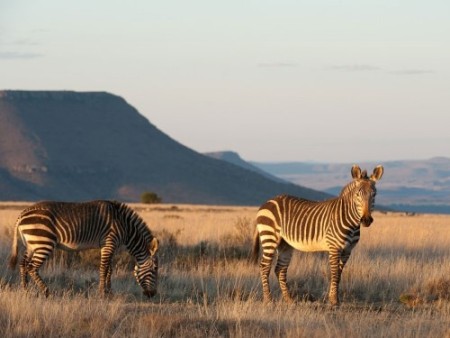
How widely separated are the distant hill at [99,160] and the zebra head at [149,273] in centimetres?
10335

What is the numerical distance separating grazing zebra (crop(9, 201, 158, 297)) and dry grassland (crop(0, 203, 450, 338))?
0.35 metres

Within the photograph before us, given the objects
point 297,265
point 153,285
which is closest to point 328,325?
point 153,285

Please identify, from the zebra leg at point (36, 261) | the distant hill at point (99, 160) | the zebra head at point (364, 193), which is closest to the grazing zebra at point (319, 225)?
the zebra head at point (364, 193)

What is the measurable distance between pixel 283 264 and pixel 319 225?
968 mm

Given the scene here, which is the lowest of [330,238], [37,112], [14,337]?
[14,337]

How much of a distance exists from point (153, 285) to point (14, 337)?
5.12m

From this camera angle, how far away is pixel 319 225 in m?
15.6

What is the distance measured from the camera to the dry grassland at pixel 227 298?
11.5 meters

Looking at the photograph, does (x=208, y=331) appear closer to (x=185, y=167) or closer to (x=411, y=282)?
(x=411, y=282)

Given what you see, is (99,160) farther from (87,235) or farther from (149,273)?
(149,273)

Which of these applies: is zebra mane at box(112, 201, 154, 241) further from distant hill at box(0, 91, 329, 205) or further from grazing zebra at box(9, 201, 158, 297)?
distant hill at box(0, 91, 329, 205)

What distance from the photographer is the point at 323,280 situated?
17703mm

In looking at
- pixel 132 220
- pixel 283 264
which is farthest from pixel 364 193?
pixel 132 220

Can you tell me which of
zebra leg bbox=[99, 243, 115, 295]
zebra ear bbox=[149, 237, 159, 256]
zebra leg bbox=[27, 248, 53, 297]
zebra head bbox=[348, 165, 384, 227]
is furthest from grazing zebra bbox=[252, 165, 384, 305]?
Answer: zebra leg bbox=[27, 248, 53, 297]
